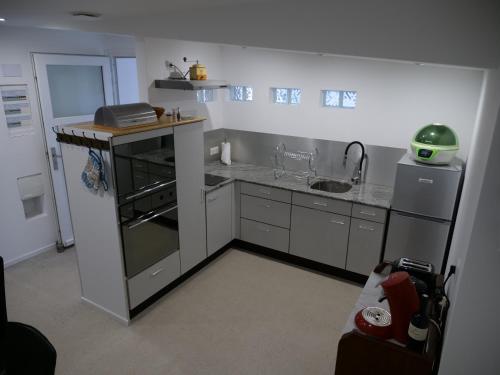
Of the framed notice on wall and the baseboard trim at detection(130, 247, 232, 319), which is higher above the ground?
the framed notice on wall

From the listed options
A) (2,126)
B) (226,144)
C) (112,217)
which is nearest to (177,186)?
(112,217)

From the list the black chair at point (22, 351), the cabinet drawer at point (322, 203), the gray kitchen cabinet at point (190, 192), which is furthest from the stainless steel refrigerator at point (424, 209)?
the black chair at point (22, 351)

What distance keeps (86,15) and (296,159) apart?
2645mm

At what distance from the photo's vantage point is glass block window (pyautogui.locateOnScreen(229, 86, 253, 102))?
4.55 m

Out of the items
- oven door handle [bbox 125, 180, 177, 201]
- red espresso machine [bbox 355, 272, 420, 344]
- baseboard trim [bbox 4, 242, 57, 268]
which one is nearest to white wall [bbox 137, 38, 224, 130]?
oven door handle [bbox 125, 180, 177, 201]

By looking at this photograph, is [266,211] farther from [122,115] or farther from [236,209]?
[122,115]

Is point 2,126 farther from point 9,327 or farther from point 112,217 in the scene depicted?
point 9,327

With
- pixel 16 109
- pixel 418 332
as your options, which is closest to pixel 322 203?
pixel 418 332

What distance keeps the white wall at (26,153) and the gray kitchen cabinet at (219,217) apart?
74.4 inches

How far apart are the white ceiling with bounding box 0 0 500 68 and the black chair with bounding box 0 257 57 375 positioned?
1633mm

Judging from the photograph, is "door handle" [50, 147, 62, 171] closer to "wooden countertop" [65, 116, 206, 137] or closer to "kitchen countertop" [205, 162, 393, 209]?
"wooden countertop" [65, 116, 206, 137]

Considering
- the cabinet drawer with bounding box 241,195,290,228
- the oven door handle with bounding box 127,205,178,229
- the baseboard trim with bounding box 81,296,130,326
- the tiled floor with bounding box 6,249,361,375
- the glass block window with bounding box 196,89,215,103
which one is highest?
the glass block window with bounding box 196,89,215,103

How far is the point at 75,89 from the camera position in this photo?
4.19m

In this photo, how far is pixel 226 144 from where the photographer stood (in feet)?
15.2
